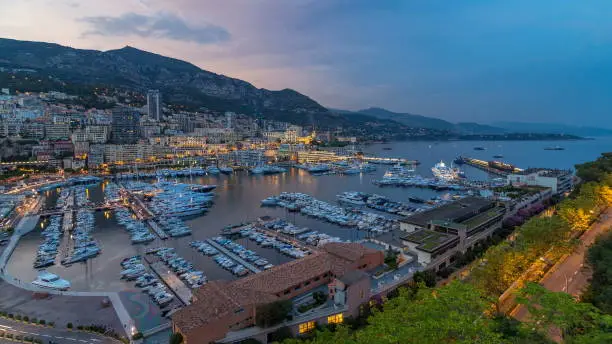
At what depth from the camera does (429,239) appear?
15.4 metres

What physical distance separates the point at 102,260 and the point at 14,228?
8976 mm

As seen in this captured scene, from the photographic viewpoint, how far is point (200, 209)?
27.6 metres

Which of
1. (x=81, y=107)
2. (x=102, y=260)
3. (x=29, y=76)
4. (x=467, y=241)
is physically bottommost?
(x=102, y=260)

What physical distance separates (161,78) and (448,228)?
126321mm

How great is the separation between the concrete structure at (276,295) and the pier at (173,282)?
97.5 inches

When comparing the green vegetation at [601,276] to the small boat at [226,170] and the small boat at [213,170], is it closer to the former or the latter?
the small boat at [226,170]

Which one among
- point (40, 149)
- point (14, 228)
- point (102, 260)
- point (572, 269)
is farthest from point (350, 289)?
point (40, 149)

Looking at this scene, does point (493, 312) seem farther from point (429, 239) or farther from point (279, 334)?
point (429, 239)

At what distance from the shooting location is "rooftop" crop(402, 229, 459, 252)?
47.9 ft

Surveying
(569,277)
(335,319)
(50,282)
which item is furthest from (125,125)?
(569,277)

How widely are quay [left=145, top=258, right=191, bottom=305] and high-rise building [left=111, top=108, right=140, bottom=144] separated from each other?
176ft

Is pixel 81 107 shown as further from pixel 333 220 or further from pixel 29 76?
pixel 333 220

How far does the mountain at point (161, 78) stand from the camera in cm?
9794

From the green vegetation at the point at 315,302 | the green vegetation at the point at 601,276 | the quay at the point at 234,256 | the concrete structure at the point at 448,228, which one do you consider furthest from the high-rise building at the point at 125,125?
the green vegetation at the point at 601,276
